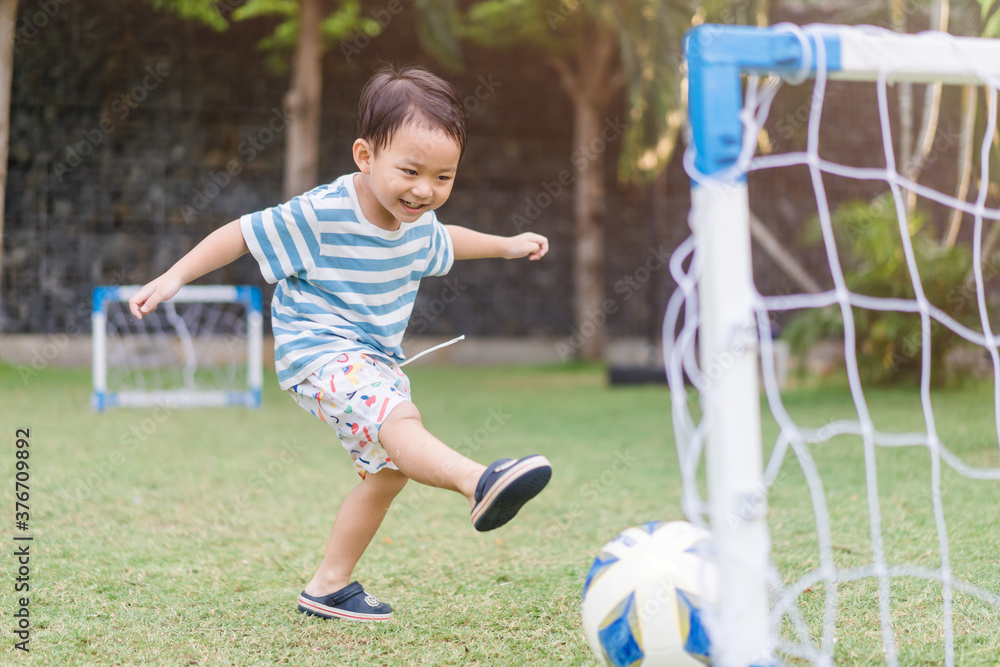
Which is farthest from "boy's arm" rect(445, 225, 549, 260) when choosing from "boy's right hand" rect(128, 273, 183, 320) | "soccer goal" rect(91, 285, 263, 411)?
"soccer goal" rect(91, 285, 263, 411)

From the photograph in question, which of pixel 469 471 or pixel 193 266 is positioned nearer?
pixel 469 471

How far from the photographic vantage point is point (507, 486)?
5.36 ft

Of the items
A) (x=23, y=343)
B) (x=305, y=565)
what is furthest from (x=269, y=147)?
(x=305, y=565)

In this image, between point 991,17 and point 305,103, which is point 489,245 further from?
point 305,103

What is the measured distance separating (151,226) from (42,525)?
646cm

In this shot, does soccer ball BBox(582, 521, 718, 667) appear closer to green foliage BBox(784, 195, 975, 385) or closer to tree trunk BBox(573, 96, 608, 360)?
green foliage BBox(784, 195, 975, 385)

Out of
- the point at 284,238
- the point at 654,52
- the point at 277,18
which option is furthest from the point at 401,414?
the point at 277,18

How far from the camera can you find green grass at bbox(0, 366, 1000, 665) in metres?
2.00

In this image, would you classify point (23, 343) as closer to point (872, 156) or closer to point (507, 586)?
point (507, 586)

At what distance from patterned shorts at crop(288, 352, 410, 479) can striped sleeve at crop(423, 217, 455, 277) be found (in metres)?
0.31

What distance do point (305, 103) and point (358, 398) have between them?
6610 millimetres

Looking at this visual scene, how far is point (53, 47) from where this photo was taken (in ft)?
28.0

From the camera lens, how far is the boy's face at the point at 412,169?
1979 millimetres

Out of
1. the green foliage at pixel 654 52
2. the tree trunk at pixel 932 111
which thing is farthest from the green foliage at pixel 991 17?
the green foliage at pixel 654 52
